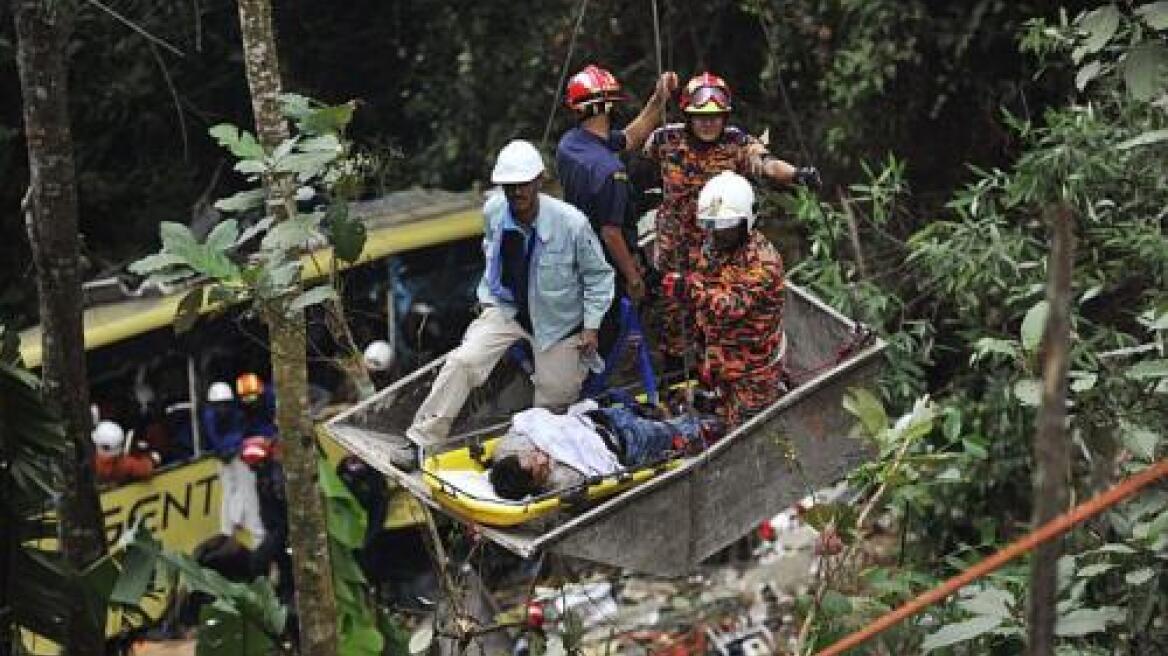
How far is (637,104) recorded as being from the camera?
14000 millimetres

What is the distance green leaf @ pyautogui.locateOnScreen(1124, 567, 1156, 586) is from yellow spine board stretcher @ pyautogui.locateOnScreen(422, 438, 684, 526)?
2.20m

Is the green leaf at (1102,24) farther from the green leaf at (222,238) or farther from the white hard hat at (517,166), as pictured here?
the green leaf at (222,238)

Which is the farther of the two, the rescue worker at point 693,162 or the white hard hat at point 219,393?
the white hard hat at point 219,393

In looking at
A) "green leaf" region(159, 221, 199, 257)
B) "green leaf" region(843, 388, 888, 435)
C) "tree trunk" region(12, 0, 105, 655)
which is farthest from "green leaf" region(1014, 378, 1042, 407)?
"tree trunk" region(12, 0, 105, 655)

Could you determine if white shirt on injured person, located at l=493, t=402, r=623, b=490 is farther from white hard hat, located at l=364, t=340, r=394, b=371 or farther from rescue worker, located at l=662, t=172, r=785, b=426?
white hard hat, located at l=364, t=340, r=394, b=371

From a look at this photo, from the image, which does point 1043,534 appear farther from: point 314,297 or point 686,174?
point 686,174

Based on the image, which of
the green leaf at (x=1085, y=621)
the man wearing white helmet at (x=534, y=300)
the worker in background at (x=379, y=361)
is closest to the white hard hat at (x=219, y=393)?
the worker in background at (x=379, y=361)

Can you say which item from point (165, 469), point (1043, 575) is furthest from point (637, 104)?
point (1043, 575)

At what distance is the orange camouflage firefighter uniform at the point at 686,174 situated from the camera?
7504 mm

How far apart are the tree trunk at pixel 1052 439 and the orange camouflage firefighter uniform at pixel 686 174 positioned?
170 inches

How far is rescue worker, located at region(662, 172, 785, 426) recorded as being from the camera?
22.6 feet

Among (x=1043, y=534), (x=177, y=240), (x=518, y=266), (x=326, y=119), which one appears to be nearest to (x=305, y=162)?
A: (x=326, y=119)

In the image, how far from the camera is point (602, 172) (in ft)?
24.2

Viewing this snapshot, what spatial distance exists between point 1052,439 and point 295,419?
4587mm
